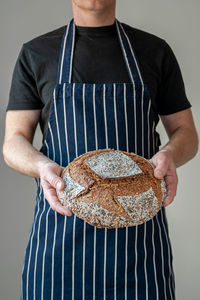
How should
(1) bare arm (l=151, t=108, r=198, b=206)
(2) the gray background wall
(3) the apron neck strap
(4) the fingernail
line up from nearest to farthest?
(4) the fingernail → (1) bare arm (l=151, t=108, r=198, b=206) → (3) the apron neck strap → (2) the gray background wall

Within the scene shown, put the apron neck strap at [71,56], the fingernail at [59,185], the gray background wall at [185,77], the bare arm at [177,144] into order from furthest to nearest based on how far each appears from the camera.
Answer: the gray background wall at [185,77] < the apron neck strap at [71,56] < the bare arm at [177,144] < the fingernail at [59,185]

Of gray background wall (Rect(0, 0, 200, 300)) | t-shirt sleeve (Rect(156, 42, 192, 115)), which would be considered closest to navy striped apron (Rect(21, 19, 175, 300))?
t-shirt sleeve (Rect(156, 42, 192, 115))

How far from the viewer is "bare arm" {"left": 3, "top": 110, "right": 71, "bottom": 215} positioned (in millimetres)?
961

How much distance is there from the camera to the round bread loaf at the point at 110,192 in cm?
94

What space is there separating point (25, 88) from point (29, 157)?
27cm

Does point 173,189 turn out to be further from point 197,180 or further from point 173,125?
point 197,180

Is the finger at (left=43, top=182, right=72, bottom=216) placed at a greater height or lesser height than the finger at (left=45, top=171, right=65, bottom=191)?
lesser

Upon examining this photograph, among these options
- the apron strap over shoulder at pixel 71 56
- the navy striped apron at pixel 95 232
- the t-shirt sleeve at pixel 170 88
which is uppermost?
the apron strap over shoulder at pixel 71 56

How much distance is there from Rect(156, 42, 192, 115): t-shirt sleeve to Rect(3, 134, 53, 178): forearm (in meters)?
0.50

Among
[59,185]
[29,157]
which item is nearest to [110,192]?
[59,185]

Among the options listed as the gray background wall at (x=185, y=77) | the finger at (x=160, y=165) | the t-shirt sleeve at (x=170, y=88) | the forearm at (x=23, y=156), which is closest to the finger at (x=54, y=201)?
the forearm at (x=23, y=156)

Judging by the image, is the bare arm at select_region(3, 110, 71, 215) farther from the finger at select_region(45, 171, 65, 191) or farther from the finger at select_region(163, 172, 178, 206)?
the finger at select_region(163, 172, 178, 206)

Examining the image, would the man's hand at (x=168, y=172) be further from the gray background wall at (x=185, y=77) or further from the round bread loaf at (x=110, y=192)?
the gray background wall at (x=185, y=77)

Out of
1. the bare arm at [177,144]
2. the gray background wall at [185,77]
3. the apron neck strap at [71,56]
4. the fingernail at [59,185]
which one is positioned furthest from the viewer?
the gray background wall at [185,77]
